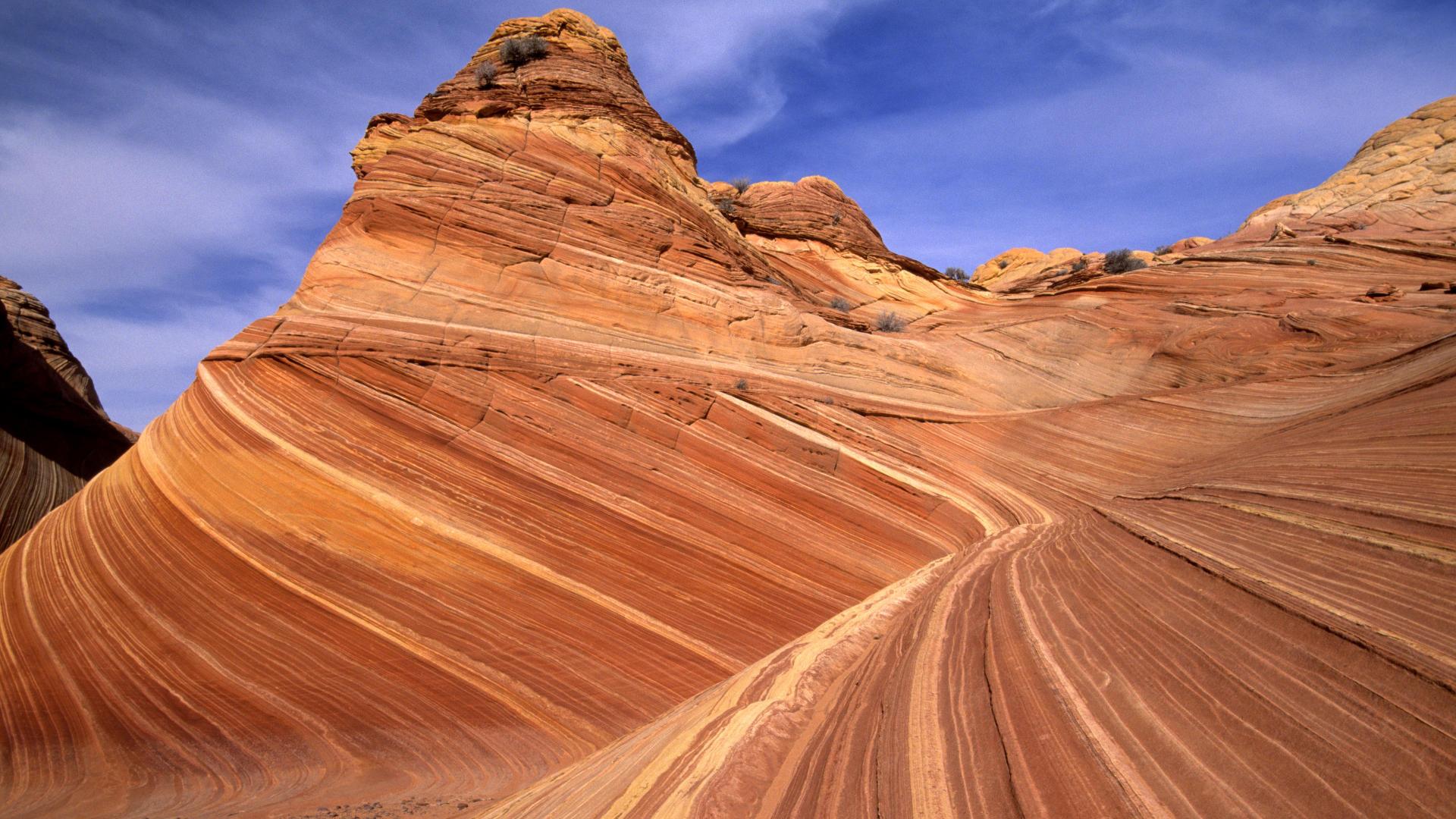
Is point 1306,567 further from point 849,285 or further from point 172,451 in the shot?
point 849,285

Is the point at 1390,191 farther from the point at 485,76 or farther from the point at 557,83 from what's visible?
the point at 485,76

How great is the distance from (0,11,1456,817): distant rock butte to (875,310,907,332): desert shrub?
7.08 feet

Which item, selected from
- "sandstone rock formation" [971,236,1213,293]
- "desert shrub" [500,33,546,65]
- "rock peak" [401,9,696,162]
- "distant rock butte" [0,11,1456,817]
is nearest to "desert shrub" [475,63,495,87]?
"rock peak" [401,9,696,162]

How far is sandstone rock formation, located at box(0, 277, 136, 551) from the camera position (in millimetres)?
21406

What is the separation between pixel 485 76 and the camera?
13.7m

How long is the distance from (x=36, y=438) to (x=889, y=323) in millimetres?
29227

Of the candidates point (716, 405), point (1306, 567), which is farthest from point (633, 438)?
point (1306, 567)

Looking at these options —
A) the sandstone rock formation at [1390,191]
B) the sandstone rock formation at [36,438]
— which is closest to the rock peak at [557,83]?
the sandstone rock formation at [1390,191]

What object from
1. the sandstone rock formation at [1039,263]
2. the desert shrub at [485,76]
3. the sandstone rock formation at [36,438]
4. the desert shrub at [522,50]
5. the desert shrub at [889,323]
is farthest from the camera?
the sandstone rock formation at [1039,263]

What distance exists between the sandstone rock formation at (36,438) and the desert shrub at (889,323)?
86.0 feet

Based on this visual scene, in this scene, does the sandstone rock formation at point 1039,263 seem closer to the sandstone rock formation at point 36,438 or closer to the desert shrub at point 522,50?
the desert shrub at point 522,50

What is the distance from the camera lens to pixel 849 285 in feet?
62.6

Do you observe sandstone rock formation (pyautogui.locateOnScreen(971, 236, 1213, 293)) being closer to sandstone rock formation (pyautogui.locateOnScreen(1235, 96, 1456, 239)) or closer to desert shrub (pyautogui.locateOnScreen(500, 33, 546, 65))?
sandstone rock formation (pyautogui.locateOnScreen(1235, 96, 1456, 239))

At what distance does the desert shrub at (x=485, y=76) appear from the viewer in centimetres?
1362
